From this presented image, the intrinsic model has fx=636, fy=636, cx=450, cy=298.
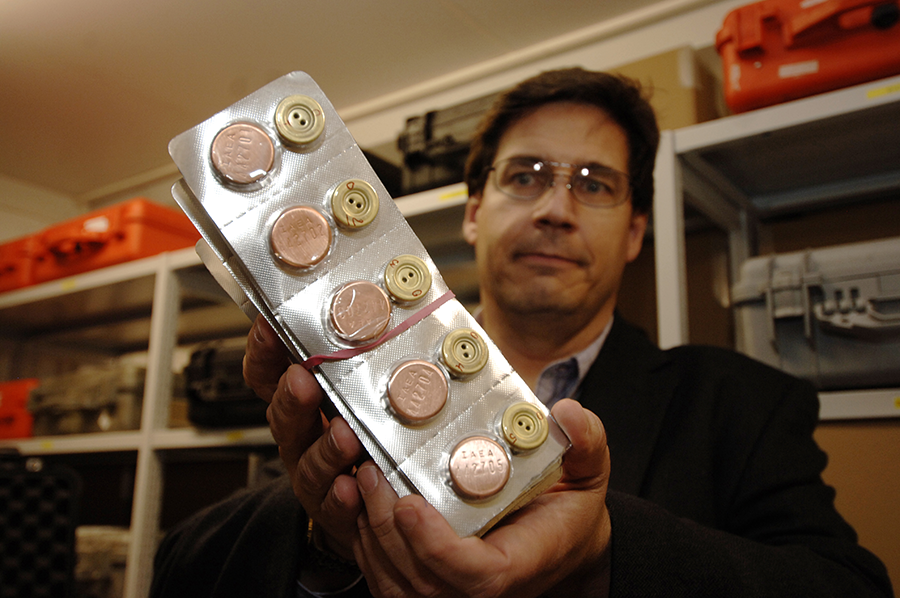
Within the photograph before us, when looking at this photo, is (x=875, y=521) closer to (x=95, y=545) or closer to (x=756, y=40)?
(x=756, y=40)

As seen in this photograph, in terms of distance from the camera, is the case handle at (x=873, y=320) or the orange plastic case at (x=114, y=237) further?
the orange plastic case at (x=114, y=237)

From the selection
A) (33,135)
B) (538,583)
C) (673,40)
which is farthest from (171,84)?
(538,583)

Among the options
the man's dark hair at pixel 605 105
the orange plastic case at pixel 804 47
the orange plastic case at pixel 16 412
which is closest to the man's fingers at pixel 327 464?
the man's dark hair at pixel 605 105

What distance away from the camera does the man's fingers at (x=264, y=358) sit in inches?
21.0

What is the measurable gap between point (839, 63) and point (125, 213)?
1.88 meters

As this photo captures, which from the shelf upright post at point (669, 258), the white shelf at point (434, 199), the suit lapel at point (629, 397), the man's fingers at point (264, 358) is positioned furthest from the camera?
the white shelf at point (434, 199)

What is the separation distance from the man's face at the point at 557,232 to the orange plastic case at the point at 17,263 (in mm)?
1839

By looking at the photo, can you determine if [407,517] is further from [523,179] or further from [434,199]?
[434,199]

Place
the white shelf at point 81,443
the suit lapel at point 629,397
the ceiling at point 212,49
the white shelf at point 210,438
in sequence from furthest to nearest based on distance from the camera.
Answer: the ceiling at point 212,49, the white shelf at point 81,443, the white shelf at point 210,438, the suit lapel at point 629,397

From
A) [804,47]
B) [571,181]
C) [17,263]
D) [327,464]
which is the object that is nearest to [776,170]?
[804,47]

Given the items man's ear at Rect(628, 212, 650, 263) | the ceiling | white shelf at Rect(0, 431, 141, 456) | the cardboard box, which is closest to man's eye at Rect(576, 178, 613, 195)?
man's ear at Rect(628, 212, 650, 263)

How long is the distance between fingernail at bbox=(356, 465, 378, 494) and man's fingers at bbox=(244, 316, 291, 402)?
5.0 inches

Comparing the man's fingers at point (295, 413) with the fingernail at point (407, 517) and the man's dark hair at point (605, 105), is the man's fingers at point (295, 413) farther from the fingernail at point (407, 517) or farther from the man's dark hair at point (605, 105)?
the man's dark hair at point (605, 105)

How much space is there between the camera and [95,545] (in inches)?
68.2
